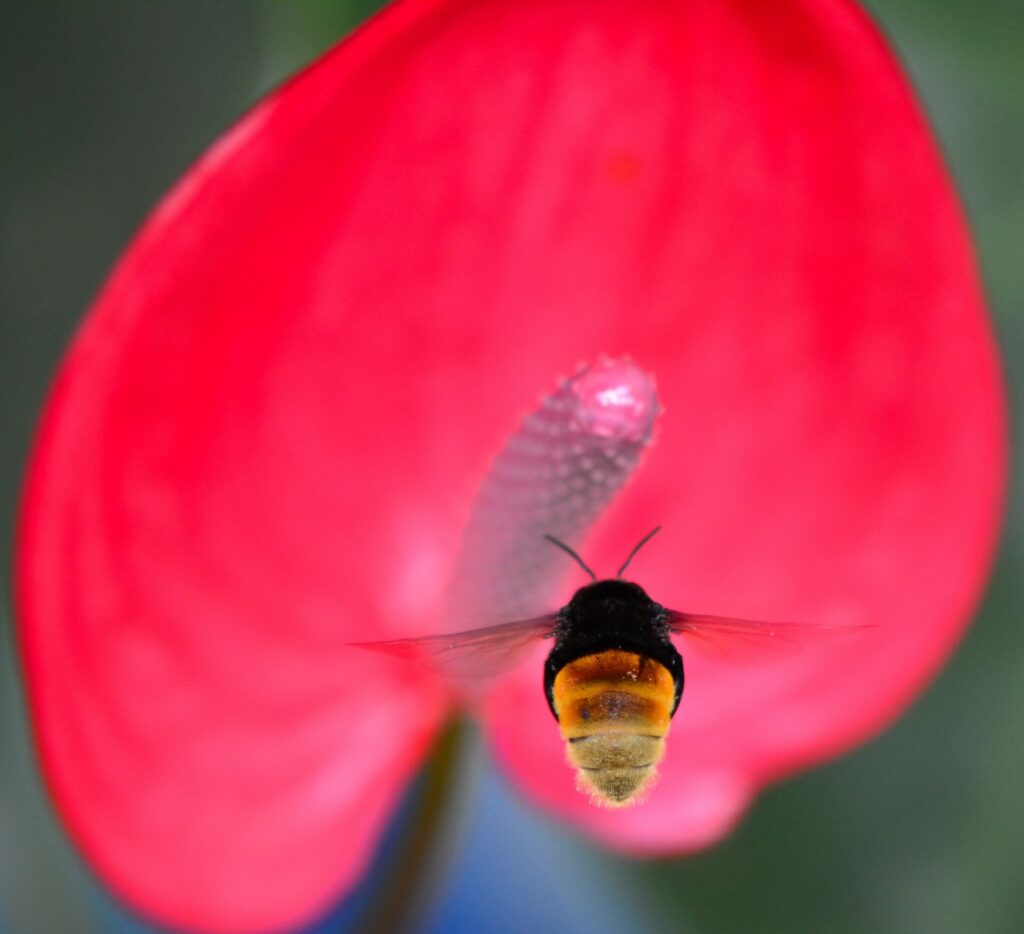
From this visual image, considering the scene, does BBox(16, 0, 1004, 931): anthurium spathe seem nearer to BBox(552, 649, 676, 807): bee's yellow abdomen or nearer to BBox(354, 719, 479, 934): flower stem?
BBox(354, 719, 479, 934): flower stem

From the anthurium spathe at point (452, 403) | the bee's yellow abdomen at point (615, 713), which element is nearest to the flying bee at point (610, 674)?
the bee's yellow abdomen at point (615, 713)

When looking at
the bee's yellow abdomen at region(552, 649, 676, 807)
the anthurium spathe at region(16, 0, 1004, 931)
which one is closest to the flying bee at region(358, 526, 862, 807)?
the bee's yellow abdomen at region(552, 649, 676, 807)

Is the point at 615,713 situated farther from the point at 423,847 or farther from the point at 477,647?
the point at 423,847

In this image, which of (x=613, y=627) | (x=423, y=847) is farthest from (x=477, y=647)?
(x=423, y=847)

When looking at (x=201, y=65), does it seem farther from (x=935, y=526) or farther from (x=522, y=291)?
(x=935, y=526)

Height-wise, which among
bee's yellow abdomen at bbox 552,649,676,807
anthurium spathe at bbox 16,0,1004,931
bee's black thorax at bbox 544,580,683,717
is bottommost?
bee's yellow abdomen at bbox 552,649,676,807

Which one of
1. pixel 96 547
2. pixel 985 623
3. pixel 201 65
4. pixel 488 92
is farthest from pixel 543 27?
pixel 985 623

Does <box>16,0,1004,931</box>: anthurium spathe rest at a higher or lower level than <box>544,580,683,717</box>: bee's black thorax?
higher
